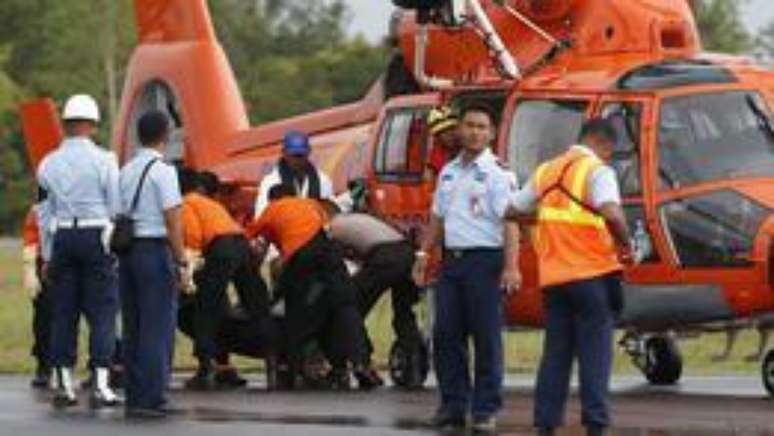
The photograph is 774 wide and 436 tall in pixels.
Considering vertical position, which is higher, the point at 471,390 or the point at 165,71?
the point at 165,71

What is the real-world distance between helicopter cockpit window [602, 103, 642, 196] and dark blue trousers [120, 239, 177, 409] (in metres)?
3.38

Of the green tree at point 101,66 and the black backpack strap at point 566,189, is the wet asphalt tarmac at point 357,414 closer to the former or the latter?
the black backpack strap at point 566,189

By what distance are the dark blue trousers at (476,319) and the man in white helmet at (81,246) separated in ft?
8.15

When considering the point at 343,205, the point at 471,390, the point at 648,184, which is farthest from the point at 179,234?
the point at 343,205

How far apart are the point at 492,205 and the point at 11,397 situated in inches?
188

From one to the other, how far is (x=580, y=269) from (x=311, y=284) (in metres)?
4.97

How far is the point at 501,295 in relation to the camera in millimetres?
13570

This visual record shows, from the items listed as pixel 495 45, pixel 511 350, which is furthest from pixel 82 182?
pixel 511 350

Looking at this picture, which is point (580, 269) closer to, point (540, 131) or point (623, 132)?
point (623, 132)

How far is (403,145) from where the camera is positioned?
18.5 metres

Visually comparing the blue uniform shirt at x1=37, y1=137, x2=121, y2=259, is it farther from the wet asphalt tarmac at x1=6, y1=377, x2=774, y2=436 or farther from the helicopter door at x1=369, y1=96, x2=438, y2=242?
A: the helicopter door at x1=369, y1=96, x2=438, y2=242

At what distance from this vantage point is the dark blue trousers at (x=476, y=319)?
13.3 metres

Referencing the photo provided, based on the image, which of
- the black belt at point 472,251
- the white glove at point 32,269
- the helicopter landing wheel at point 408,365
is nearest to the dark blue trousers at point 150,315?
the black belt at point 472,251

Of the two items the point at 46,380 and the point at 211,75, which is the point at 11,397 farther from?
the point at 211,75
